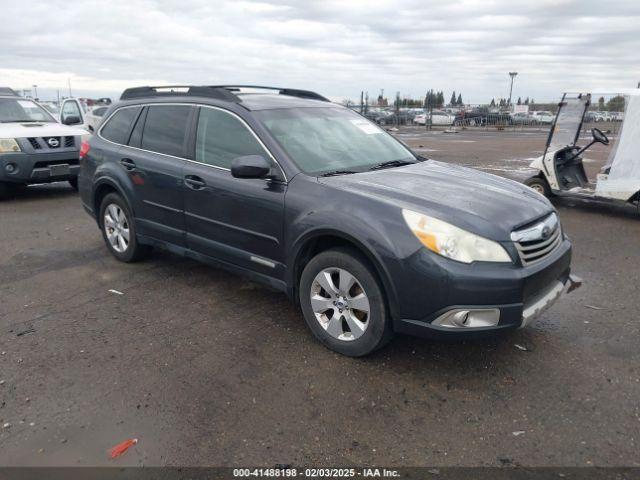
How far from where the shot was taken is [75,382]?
3.29 m

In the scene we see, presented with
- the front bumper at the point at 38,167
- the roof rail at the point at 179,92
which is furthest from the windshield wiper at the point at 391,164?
the front bumper at the point at 38,167

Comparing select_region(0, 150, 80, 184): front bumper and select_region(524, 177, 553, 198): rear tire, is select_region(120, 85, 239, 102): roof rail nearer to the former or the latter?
select_region(0, 150, 80, 184): front bumper

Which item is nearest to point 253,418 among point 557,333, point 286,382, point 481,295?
point 286,382

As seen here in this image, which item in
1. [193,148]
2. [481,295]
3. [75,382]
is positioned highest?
[193,148]

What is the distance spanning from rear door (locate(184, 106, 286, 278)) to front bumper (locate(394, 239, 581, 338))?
3.78 feet

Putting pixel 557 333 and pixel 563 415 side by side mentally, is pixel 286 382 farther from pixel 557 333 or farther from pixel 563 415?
pixel 557 333

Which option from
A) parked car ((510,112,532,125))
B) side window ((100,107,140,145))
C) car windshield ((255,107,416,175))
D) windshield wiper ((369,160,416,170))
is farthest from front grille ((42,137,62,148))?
parked car ((510,112,532,125))

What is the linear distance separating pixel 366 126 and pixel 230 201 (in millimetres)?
1539

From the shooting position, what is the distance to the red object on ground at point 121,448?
8.68 ft

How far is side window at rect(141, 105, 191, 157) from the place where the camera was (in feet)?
15.2

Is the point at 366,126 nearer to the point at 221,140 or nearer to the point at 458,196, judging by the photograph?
the point at 221,140

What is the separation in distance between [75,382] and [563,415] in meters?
2.94

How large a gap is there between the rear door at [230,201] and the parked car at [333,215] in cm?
1

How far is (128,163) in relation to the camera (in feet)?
16.7
